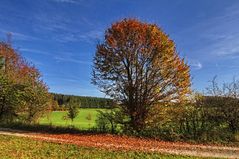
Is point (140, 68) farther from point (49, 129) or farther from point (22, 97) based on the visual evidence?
point (22, 97)

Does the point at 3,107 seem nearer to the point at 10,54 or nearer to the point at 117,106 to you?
the point at 10,54

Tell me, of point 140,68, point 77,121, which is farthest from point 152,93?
point 77,121

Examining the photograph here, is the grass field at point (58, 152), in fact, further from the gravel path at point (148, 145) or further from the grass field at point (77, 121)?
the grass field at point (77, 121)

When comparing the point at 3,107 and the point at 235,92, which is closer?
the point at 235,92

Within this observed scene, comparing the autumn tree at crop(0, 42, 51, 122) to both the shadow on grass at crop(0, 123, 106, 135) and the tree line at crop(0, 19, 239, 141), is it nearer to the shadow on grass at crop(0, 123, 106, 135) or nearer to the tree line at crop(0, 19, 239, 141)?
the shadow on grass at crop(0, 123, 106, 135)

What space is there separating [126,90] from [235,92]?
7839 millimetres

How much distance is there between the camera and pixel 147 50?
22.0 meters

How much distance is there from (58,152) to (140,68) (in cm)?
967

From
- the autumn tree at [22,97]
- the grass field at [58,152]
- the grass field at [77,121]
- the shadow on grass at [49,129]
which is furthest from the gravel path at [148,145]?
the grass field at [77,121]

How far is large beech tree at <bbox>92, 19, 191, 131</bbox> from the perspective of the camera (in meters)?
22.0

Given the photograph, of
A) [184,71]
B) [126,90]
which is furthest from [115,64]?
[184,71]

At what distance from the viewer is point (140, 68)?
22391mm

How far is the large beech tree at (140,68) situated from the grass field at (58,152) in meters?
7.37

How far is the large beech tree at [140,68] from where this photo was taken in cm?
2195
